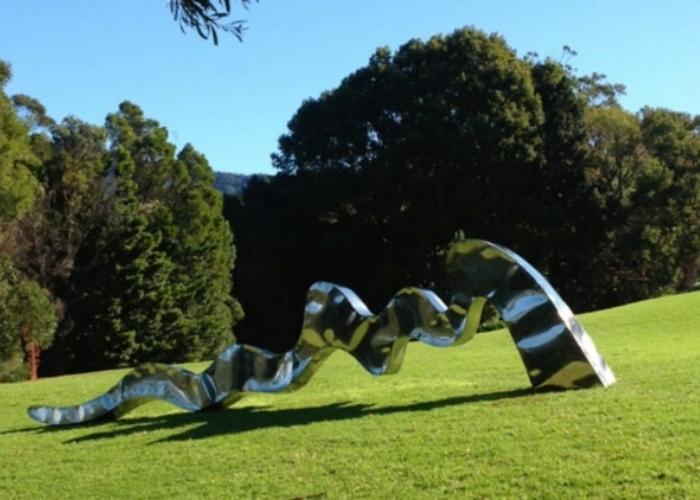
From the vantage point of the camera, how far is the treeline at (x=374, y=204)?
3306 centimetres

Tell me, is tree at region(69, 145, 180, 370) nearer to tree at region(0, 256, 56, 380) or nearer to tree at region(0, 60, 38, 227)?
tree at region(0, 256, 56, 380)

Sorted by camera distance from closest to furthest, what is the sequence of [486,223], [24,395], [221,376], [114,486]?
[114,486]
[221,376]
[24,395]
[486,223]

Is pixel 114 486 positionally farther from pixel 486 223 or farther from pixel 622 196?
pixel 622 196

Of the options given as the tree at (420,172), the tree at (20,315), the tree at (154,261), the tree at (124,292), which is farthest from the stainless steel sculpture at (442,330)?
the tree at (420,172)

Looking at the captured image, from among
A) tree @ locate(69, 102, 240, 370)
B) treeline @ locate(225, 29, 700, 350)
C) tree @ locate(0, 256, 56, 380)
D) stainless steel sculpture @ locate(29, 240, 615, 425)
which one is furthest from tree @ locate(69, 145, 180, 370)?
stainless steel sculpture @ locate(29, 240, 615, 425)

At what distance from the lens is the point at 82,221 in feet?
109

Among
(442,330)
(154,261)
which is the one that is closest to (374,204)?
(154,261)

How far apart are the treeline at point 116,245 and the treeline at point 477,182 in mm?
5111

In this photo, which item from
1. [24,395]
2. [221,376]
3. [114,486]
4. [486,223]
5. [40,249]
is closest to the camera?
[114,486]

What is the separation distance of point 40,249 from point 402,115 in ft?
52.2

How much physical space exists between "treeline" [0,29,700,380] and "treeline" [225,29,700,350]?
8 cm

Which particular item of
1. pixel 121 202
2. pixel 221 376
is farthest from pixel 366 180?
pixel 221 376

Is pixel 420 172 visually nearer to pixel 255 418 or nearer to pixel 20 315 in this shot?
pixel 20 315

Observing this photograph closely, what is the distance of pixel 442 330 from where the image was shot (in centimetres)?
1042
